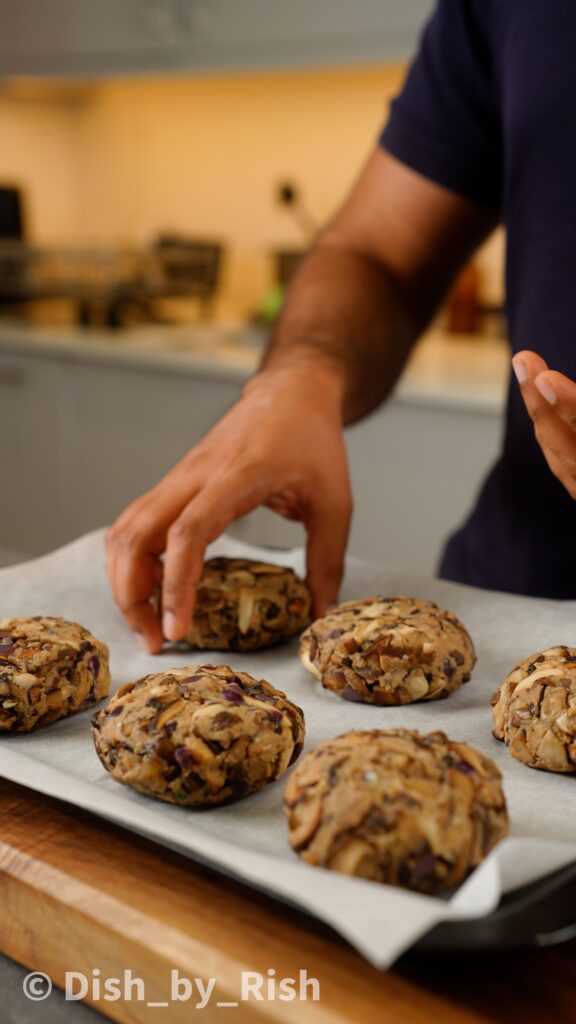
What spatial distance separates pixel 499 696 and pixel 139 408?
6.89 ft

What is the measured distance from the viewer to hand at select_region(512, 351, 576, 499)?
0.70m

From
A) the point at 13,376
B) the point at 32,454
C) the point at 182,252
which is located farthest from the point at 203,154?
the point at 32,454

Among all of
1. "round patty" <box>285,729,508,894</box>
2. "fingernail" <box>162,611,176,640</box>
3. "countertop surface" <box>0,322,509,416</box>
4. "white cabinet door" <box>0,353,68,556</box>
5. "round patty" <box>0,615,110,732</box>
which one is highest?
"round patty" <box>285,729,508,894</box>

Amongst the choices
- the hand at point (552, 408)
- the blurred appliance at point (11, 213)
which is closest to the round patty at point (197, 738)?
the hand at point (552, 408)

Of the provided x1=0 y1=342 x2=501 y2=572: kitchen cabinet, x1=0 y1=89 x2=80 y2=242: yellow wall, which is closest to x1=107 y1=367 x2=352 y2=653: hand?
x1=0 y1=342 x2=501 y2=572: kitchen cabinet

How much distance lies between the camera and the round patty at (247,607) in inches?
37.3

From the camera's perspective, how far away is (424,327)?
138 cm

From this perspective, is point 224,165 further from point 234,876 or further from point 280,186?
point 234,876

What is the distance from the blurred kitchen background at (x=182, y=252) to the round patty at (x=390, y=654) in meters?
1.42

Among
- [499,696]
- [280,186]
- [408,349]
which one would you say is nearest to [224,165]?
[280,186]

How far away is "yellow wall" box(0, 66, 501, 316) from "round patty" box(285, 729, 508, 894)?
8.32 feet

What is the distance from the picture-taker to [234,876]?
0.56 metres

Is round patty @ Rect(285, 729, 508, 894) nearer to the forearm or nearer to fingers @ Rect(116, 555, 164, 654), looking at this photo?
fingers @ Rect(116, 555, 164, 654)

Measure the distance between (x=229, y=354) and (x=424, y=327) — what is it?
53.8 inches
